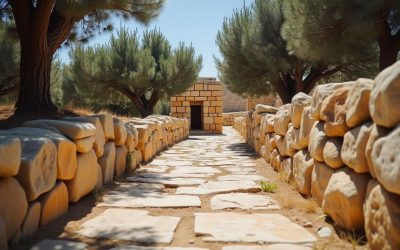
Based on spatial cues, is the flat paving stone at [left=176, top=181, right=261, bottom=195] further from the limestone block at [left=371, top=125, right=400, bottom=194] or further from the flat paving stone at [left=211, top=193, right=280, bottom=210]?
the limestone block at [left=371, top=125, right=400, bottom=194]

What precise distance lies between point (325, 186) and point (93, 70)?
1430cm

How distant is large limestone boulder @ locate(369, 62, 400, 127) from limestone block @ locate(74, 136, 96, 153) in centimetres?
256

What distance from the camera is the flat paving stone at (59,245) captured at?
94.0 inches

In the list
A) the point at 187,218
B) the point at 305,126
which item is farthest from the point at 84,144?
the point at 305,126

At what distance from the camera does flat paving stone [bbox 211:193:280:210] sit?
3611mm

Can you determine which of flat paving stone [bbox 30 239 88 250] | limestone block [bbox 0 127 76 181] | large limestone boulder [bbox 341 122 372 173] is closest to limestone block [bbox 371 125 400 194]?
large limestone boulder [bbox 341 122 372 173]

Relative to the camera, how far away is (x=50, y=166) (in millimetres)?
2910

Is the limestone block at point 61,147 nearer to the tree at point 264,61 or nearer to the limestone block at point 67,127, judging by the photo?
the limestone block at point 67,127

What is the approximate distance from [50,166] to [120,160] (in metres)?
2.31

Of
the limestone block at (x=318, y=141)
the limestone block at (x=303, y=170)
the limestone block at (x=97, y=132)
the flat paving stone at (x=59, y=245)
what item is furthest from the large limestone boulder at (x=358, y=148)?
the limestone block at (x=97, y=132)

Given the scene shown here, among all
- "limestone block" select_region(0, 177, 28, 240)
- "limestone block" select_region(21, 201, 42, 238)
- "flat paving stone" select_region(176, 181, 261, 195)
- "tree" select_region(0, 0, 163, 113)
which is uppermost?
"tree" select_region(0, 0, 163, 113)

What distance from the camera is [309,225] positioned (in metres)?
2.93

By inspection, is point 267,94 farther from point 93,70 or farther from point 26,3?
point 26,3

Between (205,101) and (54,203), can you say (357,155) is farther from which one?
(205,101)
